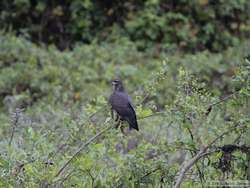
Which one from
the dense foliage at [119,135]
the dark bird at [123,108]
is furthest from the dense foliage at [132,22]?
the dark bird at [123,108]

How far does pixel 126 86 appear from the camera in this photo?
961 centimetres

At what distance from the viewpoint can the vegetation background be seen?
3154 millimetres

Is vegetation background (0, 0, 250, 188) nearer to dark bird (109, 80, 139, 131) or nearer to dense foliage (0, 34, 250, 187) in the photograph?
dense foliage (0, 34, 250, 187)

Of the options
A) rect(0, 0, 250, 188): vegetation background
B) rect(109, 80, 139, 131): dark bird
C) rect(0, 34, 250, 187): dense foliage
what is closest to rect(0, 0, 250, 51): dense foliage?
rect(0, 0, 250, 188): vegetation background

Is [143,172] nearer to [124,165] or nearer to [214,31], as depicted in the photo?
[124,165]

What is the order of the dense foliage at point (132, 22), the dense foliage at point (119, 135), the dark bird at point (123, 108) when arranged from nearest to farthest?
the dense foliage at point (119, 135) < the dark bird at point (123, 108) < the dense foliage at point (132, 22)

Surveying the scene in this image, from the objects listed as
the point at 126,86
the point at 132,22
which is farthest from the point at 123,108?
the point at 132,22

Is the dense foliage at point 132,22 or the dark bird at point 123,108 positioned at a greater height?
the dense foliage at point 132,22

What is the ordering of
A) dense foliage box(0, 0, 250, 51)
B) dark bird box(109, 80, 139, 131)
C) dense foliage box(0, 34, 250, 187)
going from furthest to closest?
dense foliage box(0, 0, 250, 51) < dark bird box(109, 80, 139, 131) < dense foliage box(0, 34, 250, 187)

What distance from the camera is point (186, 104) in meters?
3.09

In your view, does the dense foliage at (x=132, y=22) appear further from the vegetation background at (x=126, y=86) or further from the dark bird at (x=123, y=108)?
the dark bird at (x=123, y=108)

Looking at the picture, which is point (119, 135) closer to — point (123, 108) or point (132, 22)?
point (123, 108)

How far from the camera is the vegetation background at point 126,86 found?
3154 mm

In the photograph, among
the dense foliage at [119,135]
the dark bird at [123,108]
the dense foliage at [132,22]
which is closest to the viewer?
the dense foliage at [119,135]
